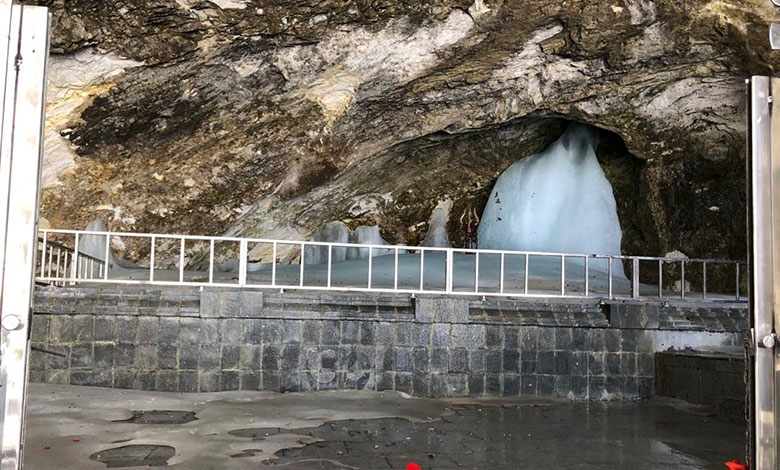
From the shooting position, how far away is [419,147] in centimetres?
1437

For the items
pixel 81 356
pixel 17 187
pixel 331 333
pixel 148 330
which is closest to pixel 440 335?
pixel 331 333

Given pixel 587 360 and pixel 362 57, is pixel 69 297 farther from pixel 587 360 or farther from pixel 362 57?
pixel 587 360

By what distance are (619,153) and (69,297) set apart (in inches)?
428

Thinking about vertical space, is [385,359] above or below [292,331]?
below

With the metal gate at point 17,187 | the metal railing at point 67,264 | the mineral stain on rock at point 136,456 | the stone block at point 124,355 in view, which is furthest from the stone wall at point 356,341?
the metal gate at point 17,187

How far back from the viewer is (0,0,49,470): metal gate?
2506mm

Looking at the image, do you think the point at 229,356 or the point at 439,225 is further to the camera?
the point at 439,225

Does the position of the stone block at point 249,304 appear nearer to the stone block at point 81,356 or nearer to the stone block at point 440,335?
the stone block at point 81,356

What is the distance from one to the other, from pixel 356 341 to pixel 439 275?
14.6 feet

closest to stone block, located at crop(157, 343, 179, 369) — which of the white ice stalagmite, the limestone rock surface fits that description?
the limestone rock surface

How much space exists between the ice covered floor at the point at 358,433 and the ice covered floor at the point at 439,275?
2.71m

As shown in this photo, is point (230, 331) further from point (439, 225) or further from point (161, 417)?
point (439, 225)

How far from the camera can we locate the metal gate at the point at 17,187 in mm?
2506

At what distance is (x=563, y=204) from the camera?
1507 cm
